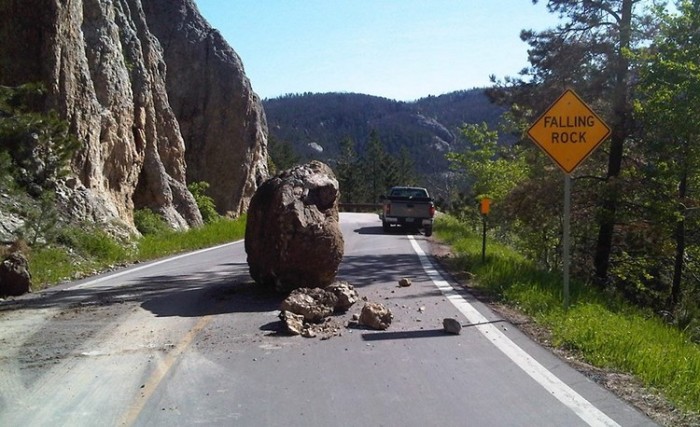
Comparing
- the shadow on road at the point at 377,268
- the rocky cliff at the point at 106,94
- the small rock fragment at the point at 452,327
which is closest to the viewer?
the small rock fragment at the point at 452,327

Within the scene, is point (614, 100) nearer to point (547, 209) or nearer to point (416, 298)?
point (547, 209)

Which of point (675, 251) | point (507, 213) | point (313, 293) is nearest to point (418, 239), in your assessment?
point (507, 213)

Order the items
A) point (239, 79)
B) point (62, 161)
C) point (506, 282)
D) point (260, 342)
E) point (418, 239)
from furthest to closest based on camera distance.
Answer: point (239, 79) < point (418, 239) < point (62, 161) < point (506, 282) < point (260, 342)

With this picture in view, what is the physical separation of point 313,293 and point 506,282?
158 inches

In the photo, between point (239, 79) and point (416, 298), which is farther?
point (239, 79)

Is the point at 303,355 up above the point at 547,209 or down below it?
below

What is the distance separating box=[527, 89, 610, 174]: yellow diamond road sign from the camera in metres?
9.05

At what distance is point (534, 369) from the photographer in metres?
6.33

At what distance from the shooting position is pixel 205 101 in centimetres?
3481

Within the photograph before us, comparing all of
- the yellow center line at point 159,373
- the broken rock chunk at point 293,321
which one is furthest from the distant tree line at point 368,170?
the yellow center line at point 159,373

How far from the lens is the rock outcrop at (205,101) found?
34.3 meters

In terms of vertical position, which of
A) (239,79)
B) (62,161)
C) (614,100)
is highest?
(239,79)

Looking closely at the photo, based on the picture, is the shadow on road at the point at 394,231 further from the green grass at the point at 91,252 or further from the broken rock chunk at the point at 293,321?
the broken rock chunk at the point at 293,321

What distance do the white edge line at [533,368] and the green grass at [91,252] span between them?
22.7ft
